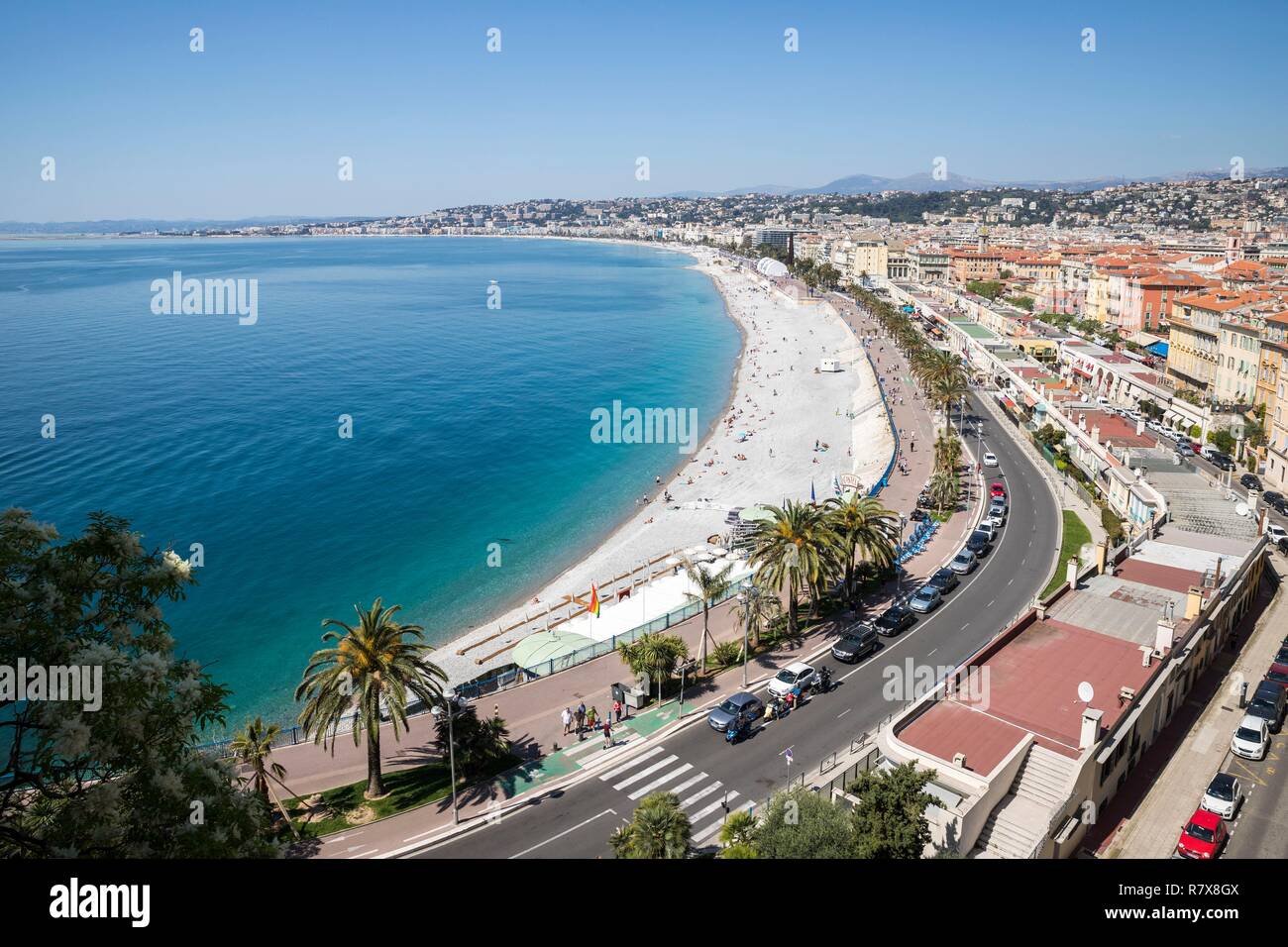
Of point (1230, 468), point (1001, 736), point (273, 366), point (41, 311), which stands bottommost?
point (1001, 736)

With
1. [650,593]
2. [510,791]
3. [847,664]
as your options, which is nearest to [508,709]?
[510,791]

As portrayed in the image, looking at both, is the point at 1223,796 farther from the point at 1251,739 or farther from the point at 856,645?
the point at 856,645

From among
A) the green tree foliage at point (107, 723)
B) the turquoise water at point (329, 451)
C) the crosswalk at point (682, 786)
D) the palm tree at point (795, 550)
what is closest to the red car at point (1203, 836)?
the crosswalk at point (682, 786)

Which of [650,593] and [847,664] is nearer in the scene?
[847,664]

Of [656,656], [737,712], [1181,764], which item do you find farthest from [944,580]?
[656,656]

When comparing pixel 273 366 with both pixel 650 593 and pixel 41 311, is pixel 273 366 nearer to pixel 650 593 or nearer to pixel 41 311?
pixel 41 311

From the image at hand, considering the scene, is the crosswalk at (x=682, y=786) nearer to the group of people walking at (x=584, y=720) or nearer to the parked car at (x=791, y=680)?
the group of people walking at (x=584, y=720)

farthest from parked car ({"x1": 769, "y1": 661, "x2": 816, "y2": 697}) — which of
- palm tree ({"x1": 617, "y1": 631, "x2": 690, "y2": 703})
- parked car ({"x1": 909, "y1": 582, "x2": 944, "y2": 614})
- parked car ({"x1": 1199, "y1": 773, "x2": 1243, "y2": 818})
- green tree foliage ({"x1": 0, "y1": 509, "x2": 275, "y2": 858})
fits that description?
green tree foliage ({"x1": 0, "y1": 509, "x2": 275, "y2": 858})
